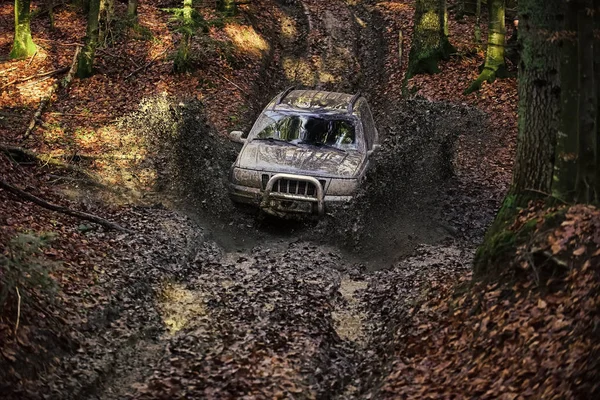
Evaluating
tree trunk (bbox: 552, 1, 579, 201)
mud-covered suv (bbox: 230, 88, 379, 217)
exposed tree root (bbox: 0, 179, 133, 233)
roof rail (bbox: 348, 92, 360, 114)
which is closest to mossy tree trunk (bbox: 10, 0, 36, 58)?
mud-covered suv (bbox: 230, 88, 379, 217)

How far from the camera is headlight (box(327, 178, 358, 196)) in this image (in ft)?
36.0

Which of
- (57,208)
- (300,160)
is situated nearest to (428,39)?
(300,160)

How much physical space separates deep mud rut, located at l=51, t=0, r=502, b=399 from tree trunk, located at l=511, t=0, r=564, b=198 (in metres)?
1.99

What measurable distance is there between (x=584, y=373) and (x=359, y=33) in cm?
2162

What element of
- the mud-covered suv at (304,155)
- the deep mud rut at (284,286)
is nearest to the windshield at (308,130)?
the mud-covered suv at (304,155)

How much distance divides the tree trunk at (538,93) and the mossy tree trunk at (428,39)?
11.3 m

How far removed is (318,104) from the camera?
42.7ft

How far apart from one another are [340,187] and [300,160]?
0.89 m

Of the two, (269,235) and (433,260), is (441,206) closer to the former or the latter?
(433,260)

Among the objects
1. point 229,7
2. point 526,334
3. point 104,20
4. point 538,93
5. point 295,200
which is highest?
point 538,93

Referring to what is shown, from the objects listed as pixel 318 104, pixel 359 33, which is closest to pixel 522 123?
pixel 318 104

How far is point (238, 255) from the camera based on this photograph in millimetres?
10852

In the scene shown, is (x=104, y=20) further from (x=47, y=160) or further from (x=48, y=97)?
(x=47, y=160)

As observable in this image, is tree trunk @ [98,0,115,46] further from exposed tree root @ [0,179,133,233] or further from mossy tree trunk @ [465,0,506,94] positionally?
mossy tree trunk @ [465,0,506,94]
